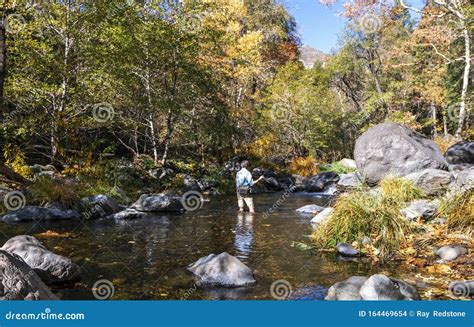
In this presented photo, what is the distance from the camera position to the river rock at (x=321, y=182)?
2120 centimetres

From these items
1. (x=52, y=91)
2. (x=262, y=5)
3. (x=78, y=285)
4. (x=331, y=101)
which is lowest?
(x=78, y=285)

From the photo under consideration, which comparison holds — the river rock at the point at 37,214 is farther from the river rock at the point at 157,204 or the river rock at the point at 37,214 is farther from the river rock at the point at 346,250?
the river rock at the point at 346,250

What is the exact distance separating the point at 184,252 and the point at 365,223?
3680mm

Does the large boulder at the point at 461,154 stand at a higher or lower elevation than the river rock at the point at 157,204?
higher

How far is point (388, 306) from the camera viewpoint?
15.3ft

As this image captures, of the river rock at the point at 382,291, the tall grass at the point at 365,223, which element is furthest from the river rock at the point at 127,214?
the river rock at the point at 382,291

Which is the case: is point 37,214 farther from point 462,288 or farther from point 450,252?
point 462,288

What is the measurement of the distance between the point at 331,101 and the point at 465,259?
83.3 feet

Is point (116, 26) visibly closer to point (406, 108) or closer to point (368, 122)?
point (368, 122)

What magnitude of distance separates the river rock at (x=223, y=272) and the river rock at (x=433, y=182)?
23.5 ft

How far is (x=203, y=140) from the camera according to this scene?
23062 millimetres

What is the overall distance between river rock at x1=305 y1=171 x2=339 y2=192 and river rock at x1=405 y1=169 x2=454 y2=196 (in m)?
A: 9.16

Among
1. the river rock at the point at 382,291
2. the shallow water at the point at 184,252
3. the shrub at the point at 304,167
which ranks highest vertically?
the shrub at the point at 304,167

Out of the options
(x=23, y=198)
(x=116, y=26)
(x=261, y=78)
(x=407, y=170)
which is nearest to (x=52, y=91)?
(x=116, y=26)
